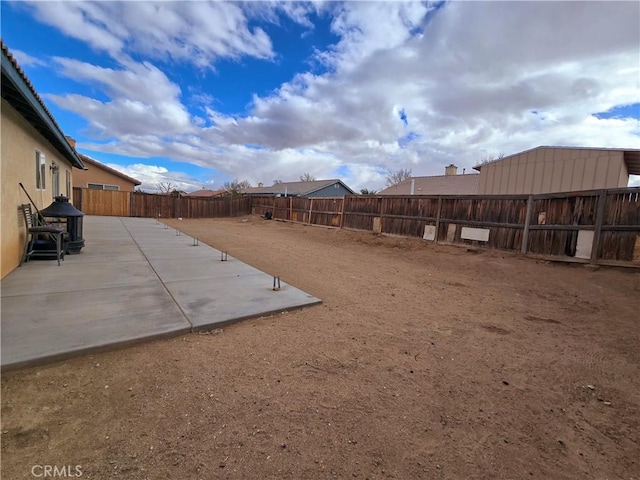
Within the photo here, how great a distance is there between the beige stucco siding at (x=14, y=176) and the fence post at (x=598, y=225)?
37.7 ft

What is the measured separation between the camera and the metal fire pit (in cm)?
623

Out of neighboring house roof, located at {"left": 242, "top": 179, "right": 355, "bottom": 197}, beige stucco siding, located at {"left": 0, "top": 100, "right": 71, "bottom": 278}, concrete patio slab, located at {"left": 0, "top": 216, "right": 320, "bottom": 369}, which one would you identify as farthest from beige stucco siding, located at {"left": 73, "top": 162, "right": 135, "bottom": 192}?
concrete patio slab, located at {"left": 0, "top": 216, "right": 320, "bottom": 369}

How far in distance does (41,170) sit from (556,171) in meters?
16.9

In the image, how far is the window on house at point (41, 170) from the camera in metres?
6.97

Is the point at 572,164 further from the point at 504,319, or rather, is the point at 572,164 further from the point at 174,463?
the point at 174,463

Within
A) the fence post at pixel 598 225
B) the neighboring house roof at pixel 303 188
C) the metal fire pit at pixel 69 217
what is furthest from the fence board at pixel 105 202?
the fence post at pixel 598 225

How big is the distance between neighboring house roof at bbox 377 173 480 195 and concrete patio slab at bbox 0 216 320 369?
745 inches

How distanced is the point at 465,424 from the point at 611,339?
3.04m

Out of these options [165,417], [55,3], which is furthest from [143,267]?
[55,3]

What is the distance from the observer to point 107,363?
2.52 m

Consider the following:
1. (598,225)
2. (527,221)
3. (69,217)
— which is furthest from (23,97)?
(598,225)

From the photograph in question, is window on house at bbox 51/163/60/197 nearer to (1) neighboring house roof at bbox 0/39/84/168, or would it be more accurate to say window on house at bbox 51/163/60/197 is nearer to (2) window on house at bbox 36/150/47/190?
(2) window on house at bbox 36/150/47/190

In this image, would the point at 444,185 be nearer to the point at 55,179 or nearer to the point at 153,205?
the point at 55,179

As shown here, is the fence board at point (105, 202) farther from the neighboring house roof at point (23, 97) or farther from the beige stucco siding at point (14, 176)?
the beige stucco siding at point (14, 176)
